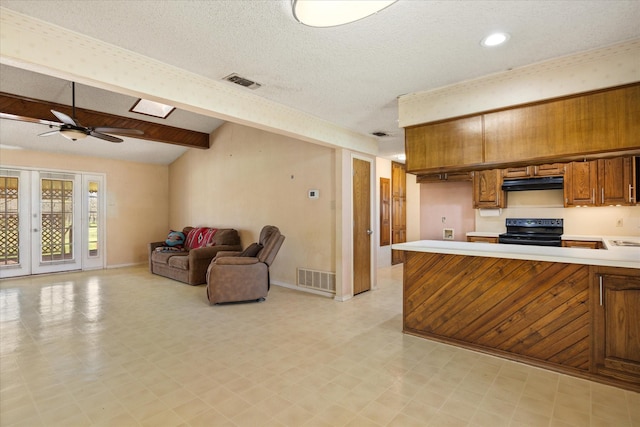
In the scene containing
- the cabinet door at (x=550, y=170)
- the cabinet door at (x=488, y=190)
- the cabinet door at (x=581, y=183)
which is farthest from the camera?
the cabinet door at (x=488, y=190)

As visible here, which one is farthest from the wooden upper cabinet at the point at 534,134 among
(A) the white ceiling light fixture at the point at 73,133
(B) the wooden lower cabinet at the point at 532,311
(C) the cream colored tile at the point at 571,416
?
(A) the white ceiling light fixture at the point at 73,133

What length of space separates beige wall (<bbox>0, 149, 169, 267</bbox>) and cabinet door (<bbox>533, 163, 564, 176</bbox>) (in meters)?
8.24

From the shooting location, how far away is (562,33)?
218 cm

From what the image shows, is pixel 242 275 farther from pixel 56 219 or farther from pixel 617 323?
pixel 56 219

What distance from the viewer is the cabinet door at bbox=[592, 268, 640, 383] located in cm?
223

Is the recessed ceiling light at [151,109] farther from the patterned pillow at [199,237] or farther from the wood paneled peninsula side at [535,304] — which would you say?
the wood paneled peninsula side at [535,304]

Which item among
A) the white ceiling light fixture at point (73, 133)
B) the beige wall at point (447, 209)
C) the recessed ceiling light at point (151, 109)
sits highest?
the recessed ceiling light at point (151, 109)

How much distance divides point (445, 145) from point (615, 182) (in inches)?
115

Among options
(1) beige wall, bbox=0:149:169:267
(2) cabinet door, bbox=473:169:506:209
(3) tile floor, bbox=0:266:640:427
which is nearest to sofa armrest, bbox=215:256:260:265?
(3) tile floor, bbox=0:266:640:427

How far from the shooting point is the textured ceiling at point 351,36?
74.7 inches

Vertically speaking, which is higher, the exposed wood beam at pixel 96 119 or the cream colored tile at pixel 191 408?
the exposed wood beam at pixel 96 119

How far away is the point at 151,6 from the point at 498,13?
213 centimetres

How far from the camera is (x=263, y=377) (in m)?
2.43

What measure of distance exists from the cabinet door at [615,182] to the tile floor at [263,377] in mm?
3157
